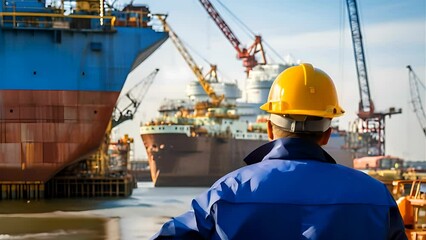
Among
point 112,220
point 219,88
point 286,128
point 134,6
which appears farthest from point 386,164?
point 286,128

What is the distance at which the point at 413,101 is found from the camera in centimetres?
8306

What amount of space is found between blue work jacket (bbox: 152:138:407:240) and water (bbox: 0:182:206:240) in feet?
51.7

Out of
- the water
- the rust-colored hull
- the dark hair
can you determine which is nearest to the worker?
the dark hair

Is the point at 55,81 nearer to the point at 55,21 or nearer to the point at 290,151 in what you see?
the point at 55,21

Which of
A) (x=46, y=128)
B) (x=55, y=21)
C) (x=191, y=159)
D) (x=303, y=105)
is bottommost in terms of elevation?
(x=191, y=159)

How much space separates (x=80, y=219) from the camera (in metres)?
23.0

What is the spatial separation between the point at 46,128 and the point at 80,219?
22.8 feet

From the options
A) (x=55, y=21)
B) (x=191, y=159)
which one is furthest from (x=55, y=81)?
(x=191, y=159)

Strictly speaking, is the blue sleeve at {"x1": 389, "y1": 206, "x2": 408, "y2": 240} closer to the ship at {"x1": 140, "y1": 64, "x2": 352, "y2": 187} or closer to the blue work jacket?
the blue work jacket

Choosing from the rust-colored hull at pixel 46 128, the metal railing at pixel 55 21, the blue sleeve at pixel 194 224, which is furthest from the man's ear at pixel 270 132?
the metal railing at pixel 55 21

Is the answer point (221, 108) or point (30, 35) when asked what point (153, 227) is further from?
point (221, 108)

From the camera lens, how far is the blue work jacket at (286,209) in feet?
6.44

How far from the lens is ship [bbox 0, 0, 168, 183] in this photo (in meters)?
28.7

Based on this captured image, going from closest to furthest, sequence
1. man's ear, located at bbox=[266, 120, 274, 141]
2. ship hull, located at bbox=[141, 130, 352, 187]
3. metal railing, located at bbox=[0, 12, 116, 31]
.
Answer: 1. man's ear, located at bbox=[266, 120, 274, 141]
2. metal railing, located at bbox=[0, 12, 116, 31]
3. ship hull, located at bbox=[141, 130, 352, 187]
